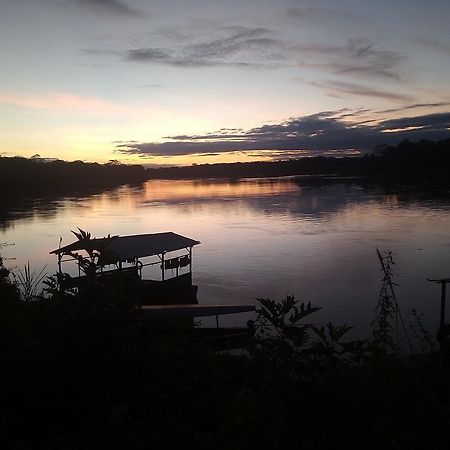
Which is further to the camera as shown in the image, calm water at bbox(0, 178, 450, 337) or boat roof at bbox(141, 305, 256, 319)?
calm water at bbox(0, 178, 450, 337)

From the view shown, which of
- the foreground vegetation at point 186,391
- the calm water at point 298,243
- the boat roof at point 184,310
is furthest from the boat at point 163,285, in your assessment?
the foreground vegetation at point 186,391

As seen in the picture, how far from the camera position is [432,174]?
137000mm

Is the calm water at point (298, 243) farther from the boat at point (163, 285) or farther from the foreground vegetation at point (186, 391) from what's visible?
the foreground vegetation at point (186, 391)

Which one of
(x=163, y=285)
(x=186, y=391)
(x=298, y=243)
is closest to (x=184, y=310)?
(x=163, y=285)

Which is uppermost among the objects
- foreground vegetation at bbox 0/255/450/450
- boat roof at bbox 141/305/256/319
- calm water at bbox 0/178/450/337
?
foreground vegetation at bbox 0/255/450/450

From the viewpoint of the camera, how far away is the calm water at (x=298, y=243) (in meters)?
27.7

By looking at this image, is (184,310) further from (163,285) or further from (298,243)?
(298,243)

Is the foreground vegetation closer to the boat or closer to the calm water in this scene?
the boat

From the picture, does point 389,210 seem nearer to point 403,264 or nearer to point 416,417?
point 403,264

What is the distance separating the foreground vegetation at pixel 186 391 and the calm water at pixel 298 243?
17.8 m

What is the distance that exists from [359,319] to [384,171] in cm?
15442

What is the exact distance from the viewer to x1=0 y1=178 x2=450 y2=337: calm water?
27.7 metres

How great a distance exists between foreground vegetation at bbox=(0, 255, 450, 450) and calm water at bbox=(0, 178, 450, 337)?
17.8 m

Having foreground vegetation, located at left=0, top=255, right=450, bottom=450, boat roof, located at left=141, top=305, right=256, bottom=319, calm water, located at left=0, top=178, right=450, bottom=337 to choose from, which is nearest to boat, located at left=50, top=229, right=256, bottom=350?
boat roof, located at left=141, top=305, right=256, bottom=319
